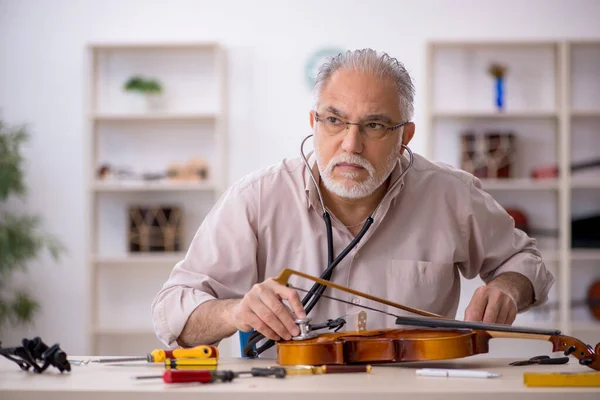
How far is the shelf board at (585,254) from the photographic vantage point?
15.3ft

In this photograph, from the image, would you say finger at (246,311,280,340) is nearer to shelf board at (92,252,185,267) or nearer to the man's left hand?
the man's left hand

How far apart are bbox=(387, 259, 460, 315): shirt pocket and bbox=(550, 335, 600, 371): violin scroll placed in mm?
644

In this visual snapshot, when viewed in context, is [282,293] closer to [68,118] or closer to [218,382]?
[218,382]

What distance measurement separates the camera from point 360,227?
2115 mm

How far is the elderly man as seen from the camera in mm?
1966

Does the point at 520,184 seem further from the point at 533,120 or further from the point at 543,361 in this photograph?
the point at 543,361

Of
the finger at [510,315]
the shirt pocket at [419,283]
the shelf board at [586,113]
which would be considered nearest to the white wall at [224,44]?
the shelf board at [586,113]

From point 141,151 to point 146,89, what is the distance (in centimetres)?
42

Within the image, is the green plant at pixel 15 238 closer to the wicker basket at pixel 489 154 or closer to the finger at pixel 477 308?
the wicker basket at pixel 489 154

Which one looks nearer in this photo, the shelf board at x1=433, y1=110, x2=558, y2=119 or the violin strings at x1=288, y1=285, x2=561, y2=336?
the violin strings at x1=288, y1=285, x2=561, y2=336

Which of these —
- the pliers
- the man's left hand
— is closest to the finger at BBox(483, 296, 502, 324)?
the man's left hand

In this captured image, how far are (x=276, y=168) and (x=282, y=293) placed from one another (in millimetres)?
728

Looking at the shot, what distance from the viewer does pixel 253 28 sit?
197 inches

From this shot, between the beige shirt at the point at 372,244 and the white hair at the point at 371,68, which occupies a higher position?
the white hair at the point at 371,68
